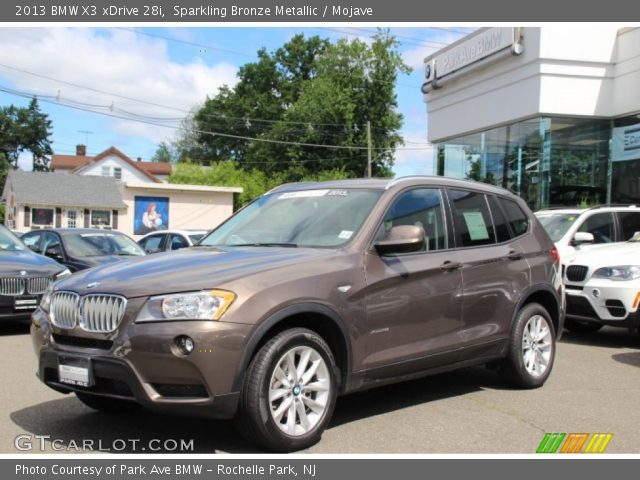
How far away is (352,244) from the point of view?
5031 mm

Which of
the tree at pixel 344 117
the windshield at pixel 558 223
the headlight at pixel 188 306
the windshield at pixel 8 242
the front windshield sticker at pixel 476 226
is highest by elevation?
the tree at pixel 344 117

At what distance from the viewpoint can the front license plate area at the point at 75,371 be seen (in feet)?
13.9

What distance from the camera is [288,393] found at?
14.4 ft

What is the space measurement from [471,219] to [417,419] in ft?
6.28

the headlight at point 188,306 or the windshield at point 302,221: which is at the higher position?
the windshield at point 302,221

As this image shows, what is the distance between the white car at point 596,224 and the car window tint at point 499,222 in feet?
14.6

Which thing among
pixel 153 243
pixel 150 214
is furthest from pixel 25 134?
pixel 153 243

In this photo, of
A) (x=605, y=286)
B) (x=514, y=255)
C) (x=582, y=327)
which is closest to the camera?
(x=514, y=255)

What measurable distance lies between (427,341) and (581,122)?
1455cm

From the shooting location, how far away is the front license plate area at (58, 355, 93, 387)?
13.9 ft

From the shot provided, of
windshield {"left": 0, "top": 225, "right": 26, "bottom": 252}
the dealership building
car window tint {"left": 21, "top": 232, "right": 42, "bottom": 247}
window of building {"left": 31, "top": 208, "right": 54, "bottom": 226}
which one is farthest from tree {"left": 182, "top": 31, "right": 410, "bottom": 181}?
windshield {"left": 0, "top": 225, "right": 26, "bottom": 252}

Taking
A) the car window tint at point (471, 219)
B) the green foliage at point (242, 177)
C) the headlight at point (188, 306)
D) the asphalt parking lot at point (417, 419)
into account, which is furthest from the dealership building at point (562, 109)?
the green foliage at point (242, 177)

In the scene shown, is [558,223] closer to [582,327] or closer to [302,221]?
[582,327]

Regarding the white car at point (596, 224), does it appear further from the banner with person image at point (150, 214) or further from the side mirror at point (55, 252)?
the banner with person image at point (150, 214)
